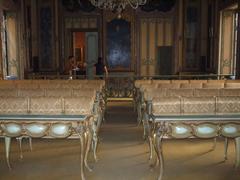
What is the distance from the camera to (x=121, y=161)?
176 inches

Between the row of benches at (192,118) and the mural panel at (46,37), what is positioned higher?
the mural panel at (46,37)

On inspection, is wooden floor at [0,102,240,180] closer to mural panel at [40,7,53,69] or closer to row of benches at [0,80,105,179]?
row of benches at [0,80,105,179]

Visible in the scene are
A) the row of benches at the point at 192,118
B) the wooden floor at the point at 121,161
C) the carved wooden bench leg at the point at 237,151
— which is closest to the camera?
the row of benches at the point at 192,118

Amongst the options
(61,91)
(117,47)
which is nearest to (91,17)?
(117,47)

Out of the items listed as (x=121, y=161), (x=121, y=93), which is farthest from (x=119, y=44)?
(x=121, y=161)

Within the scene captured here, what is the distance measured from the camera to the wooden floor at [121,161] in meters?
3.94

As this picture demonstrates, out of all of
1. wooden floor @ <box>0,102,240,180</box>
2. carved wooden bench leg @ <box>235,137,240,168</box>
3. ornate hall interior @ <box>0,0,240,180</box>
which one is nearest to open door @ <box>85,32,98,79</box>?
ornate hall interior @ <box>0,0,240,180</box>

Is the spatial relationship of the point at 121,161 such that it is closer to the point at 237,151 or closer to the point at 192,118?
the point at 192,118

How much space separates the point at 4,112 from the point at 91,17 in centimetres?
1021

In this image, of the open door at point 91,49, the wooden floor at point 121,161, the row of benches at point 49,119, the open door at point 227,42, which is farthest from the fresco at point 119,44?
the row of benches at point 49,119

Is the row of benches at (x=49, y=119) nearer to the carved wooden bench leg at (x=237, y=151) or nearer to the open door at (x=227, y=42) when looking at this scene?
the carved wooden bench leg at (x=237, y=151)

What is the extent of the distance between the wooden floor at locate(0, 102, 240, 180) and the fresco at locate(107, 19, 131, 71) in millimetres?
7930

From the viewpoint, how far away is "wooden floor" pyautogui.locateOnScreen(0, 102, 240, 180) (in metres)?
3.94

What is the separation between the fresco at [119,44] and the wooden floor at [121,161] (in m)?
7.93
